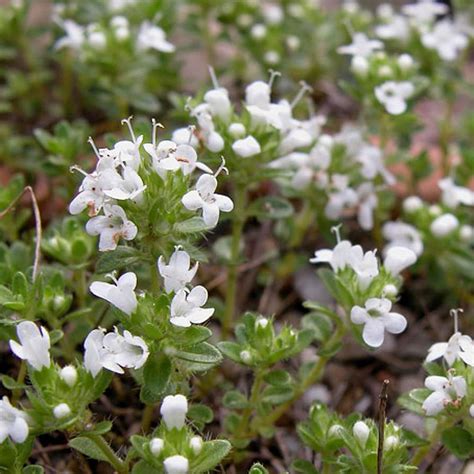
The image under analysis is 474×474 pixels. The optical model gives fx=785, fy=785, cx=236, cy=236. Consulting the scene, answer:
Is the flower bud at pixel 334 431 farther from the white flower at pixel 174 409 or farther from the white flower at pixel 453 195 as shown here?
the white flower at pixel 453 195

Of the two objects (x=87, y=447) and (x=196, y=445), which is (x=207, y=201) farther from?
(x=87, y=447)

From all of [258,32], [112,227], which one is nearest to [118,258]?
[112,227]

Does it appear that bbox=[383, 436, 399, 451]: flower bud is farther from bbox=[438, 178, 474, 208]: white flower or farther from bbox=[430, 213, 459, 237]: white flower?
bbox=[438, 178, 474, 208]: white flower

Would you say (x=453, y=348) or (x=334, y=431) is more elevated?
(x=453, y=348)

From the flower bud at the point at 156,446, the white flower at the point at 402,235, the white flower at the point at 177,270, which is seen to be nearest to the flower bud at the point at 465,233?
the white flower at the point at 402,235

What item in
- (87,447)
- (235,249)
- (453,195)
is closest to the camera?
(87,447)

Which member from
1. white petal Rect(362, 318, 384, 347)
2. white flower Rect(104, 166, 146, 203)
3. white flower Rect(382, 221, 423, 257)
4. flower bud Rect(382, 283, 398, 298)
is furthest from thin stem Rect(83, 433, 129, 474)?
white flower Rect(382, 221, 423, 257)
